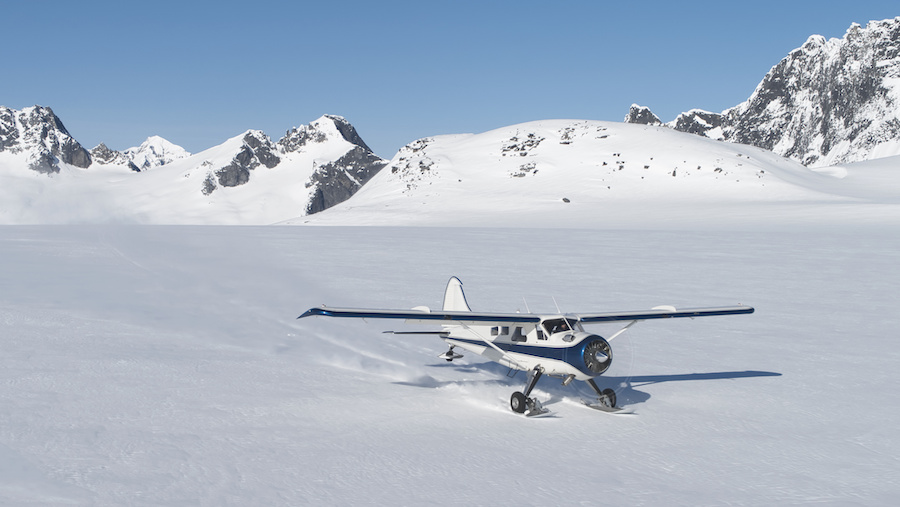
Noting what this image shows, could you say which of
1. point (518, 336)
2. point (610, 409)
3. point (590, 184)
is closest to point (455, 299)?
point (518, 336)

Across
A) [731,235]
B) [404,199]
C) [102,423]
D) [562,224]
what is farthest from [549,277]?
[404,199]

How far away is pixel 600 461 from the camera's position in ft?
29.5

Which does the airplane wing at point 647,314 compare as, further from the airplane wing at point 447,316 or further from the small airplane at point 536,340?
the airplane wing at point 447,316

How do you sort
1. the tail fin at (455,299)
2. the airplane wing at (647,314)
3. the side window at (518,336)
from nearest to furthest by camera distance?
the side window at (518,336)
the airplane wing at (647,314)
the tail fin at (455,299)

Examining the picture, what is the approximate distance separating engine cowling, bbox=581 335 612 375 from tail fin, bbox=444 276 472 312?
4.62 meters

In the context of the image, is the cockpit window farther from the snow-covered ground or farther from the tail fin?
the tail fin

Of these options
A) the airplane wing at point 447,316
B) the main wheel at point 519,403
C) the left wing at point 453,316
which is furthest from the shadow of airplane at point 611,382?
the airplane wing at point 447,316

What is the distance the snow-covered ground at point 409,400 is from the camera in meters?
7.99

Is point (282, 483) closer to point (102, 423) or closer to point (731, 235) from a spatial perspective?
point (102, 423)

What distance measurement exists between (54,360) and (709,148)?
113036 millimetres

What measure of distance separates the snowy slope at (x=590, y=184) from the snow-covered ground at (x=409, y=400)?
45302mm

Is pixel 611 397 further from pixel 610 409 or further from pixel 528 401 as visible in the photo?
pixel 528 401

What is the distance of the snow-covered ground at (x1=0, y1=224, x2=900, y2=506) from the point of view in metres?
7.99

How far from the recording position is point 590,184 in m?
96.3
